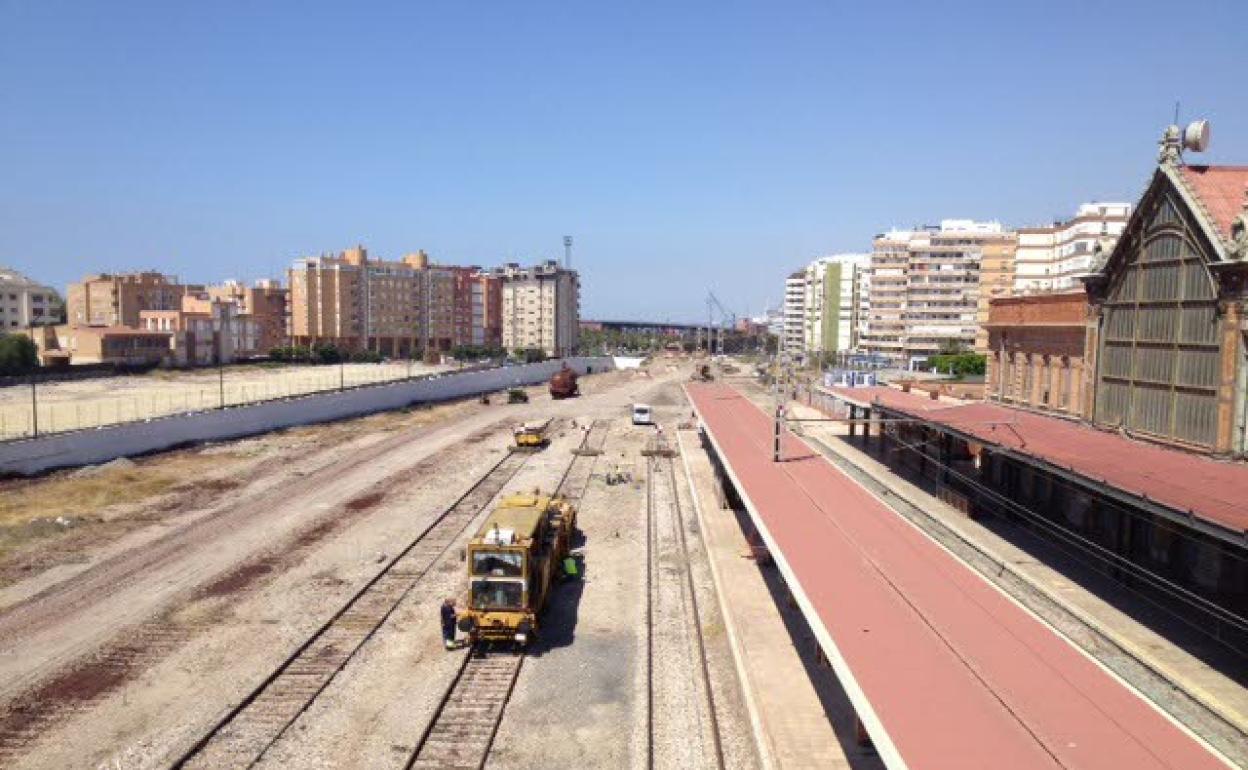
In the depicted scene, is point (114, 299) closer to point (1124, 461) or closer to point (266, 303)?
point (266, 303)

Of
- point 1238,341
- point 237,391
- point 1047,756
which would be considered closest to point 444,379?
point 237,391

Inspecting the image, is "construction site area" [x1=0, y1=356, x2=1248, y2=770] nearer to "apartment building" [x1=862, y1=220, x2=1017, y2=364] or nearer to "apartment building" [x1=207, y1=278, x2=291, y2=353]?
"apartment building" [x1=862, y1=220, x2=1017, y2=364]

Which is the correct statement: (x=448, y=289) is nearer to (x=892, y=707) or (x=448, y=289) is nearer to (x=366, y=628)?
(x=366, y=628)

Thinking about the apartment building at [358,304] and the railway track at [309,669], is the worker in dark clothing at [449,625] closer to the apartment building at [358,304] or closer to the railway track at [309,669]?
the railway track at [309,669]

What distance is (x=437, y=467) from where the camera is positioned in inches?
2024

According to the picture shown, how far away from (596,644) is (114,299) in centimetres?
17229

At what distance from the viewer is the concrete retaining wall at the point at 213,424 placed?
44.5 meters

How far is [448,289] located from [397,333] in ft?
51.4

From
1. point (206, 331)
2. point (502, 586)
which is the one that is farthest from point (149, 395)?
point (502, 586)

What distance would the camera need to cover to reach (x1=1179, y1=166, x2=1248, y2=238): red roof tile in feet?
85.1

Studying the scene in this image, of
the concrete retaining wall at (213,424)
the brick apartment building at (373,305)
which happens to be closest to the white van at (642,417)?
the concrete retaining wall at (213,424)

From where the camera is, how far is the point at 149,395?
284 ft

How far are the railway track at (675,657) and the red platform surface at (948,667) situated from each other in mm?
3642

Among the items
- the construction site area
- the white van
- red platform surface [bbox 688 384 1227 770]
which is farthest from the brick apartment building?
red platform surface [bbox 688 384 1227 770]
